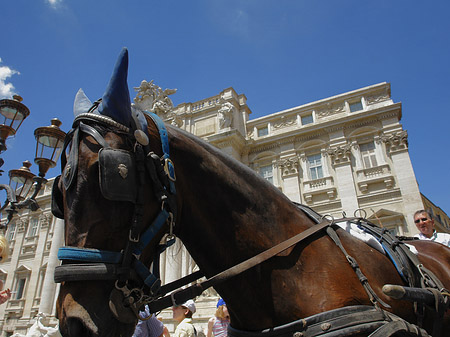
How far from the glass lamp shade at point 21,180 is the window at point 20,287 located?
21676 millimetres

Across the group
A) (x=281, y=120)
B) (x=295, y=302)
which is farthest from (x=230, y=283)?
(x=281, y=120)

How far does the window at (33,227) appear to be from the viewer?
27.5 m

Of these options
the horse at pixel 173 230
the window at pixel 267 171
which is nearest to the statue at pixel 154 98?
the window at pixel 267 171

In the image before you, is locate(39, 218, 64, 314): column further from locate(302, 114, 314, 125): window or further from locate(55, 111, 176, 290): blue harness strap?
locate(55, 111, 176, 290): blue harness strap

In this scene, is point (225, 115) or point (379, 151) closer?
point (379, 151)

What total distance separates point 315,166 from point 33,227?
24.7 m

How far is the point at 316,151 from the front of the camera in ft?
59.5

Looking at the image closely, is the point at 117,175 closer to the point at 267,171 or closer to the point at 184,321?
the point at 184,321

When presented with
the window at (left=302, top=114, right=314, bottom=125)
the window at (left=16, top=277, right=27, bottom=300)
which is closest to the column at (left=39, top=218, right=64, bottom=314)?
the window at (left=16, top=277, right=27, bottom=300)

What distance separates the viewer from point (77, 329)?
1.25 metres

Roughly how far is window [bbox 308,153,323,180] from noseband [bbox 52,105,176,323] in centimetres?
1686

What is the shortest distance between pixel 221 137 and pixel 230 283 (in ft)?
Result: 56.9

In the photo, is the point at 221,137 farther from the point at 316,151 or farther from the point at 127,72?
the point at 127,72

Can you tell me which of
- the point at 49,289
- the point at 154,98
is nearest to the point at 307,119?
the point at 154,98
